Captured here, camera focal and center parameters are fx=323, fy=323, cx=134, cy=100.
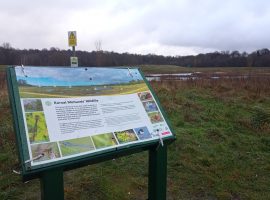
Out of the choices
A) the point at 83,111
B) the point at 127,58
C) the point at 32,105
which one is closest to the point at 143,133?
the point at 83,111

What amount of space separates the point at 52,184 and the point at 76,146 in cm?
34

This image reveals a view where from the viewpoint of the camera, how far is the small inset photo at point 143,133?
3.07 m

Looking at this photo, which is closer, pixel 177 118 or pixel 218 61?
pixel 177 118

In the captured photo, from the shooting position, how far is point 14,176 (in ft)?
15.1

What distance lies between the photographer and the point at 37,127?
8.04 ft

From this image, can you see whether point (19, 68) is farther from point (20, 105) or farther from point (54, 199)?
point (54, 199)

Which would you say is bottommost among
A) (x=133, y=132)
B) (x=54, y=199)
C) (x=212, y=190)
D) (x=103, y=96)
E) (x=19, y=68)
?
(x=212, y=190)

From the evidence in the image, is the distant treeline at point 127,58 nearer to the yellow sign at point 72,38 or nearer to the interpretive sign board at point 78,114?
the yellow sign at point 72,38

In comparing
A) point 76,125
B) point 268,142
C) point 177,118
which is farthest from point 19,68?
point 177,118

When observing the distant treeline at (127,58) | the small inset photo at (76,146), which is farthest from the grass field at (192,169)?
the distant treeline at (127,58)

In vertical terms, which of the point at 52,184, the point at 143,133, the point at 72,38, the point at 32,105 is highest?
the point at 72,38

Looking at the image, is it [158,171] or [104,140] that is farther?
[158,171]

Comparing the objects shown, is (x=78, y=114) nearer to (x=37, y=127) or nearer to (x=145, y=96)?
(x=37, y=127)

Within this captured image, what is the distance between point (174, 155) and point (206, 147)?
0.80 metres
